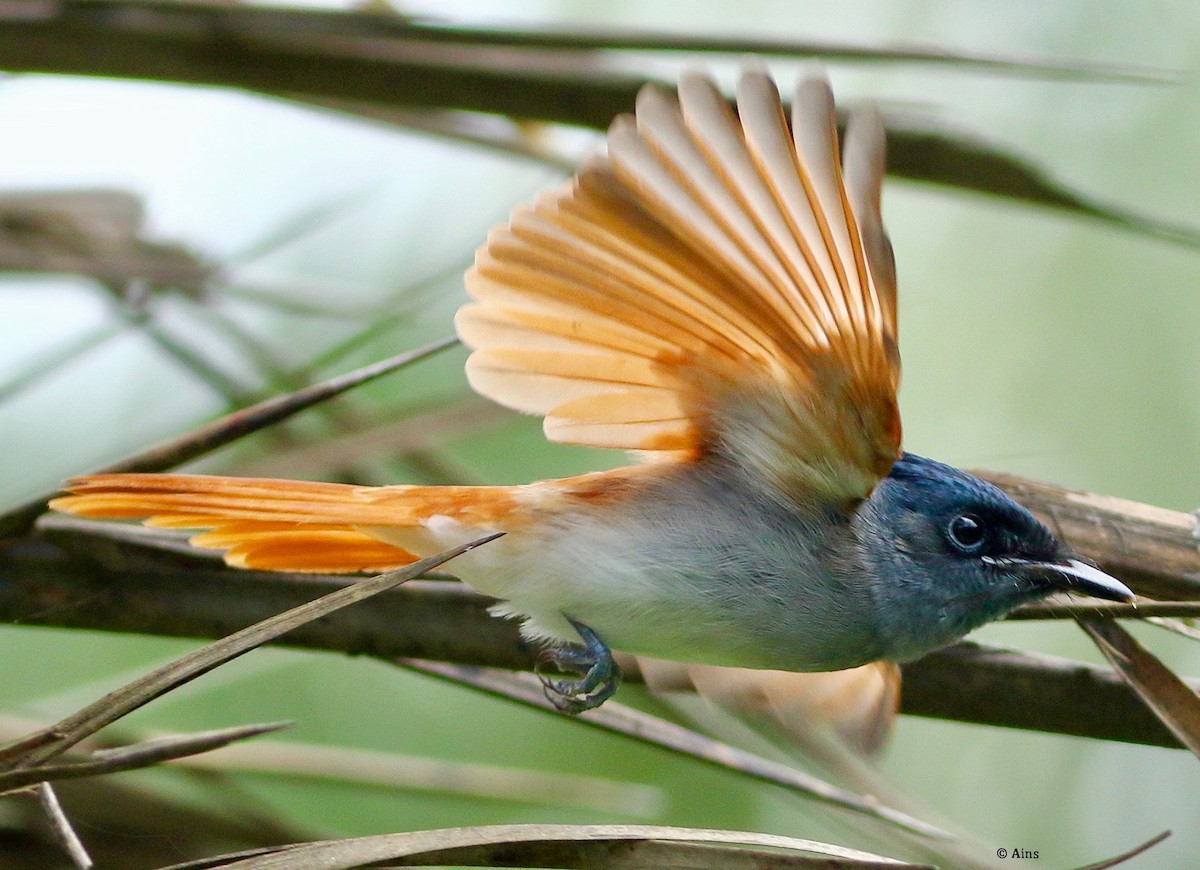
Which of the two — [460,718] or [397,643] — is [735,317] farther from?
[460,718]

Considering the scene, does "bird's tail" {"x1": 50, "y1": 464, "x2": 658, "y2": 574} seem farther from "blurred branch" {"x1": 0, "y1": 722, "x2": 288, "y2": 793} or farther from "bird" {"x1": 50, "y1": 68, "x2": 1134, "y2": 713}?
"blurred branch" {"x1": 0, "y1": 722, "x2": 288, "y2": 793}

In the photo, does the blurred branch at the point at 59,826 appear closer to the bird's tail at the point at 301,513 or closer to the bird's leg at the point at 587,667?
the bird's tail at the point at 301,513

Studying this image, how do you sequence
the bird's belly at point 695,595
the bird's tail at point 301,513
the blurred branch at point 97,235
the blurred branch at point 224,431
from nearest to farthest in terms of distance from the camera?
the blurred branch at point 224,431 → the bird's tail at point 301,513 → the bird's belly at point 695,595 → the blurred branch at point 97,235

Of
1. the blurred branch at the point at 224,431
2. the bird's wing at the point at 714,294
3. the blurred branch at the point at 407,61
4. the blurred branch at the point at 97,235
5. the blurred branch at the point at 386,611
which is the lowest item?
the blurred branch at the point at 386,611

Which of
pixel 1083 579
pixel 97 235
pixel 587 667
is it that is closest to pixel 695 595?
pixel 587 667

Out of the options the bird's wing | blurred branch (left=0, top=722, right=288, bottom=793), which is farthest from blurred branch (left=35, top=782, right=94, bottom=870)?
the bird's wing

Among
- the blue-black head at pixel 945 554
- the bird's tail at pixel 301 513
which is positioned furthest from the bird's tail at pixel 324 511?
the blue-black head at pixel 945 554

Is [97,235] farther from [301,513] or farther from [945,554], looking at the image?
[945,554]
